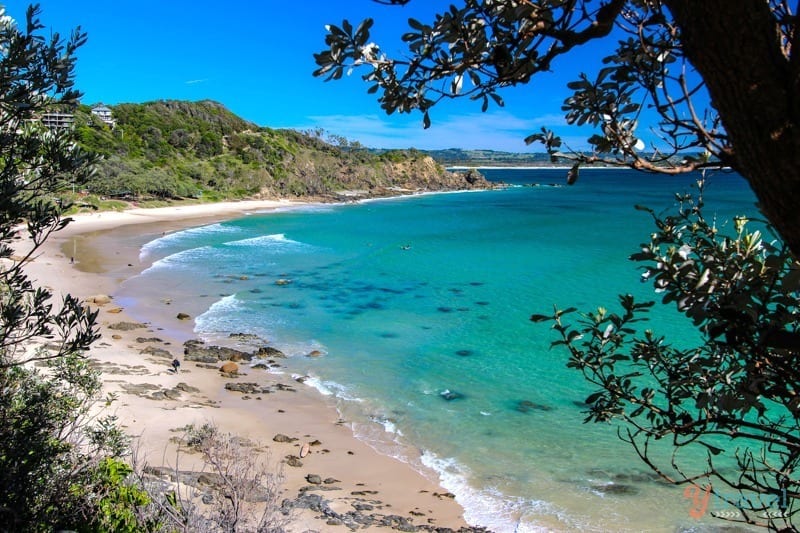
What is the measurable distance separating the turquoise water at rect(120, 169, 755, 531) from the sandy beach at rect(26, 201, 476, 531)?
1.91ft

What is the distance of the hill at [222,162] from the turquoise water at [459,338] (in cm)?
1705

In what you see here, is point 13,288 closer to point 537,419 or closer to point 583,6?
point 583,6

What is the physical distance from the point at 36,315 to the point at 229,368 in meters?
11.9

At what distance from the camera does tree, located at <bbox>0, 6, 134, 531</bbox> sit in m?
3.95

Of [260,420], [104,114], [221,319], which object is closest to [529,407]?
[260,420]

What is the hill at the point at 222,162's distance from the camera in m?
62.3

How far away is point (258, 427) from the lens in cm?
1229

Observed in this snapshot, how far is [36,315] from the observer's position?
4.30 meters

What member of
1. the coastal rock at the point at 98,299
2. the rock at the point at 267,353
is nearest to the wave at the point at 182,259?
the coastal rock at the point at 98,299

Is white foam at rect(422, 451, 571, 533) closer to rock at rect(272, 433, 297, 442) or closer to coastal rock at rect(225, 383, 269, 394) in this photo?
rock at rect(272, 433, 297, 442)

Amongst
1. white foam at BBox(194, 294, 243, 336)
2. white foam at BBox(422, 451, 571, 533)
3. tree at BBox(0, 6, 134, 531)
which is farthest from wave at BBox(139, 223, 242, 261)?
tree at BBox(0, 6, 134, 531)

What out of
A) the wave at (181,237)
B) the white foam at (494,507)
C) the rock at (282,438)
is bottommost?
the white foam at (494,507)

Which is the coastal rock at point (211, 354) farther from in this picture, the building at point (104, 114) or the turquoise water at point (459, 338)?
the building at point (104, 114)

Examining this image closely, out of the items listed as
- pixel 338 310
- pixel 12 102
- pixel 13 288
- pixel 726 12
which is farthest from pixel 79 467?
pixel 338 310
